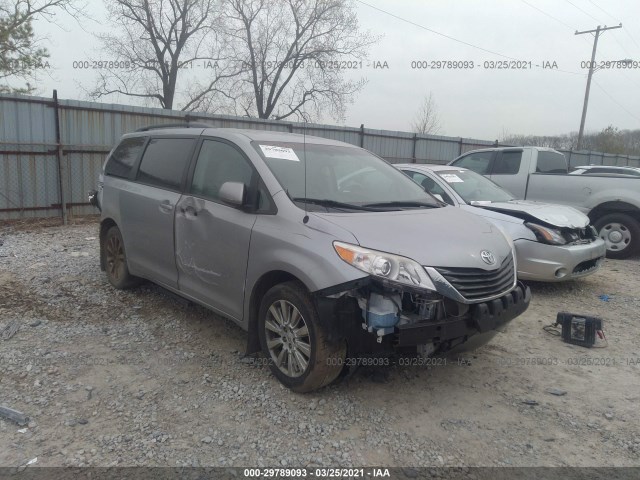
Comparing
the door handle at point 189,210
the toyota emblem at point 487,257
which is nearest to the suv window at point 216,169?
the door handle at point 189,210

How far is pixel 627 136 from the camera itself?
4031 centimetres

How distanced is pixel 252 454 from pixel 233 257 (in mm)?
1411

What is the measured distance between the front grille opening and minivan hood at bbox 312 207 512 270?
8.32ft

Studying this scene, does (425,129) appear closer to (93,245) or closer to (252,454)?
(93,245)

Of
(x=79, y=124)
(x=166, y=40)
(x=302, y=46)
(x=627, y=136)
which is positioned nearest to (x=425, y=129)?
(x=302, y=46)

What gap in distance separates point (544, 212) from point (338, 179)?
3260 millimetres

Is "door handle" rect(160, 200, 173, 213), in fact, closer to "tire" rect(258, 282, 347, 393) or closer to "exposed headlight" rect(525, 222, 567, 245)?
"tire" rect(258, 282, 347, 393)

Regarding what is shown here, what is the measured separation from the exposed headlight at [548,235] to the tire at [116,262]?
4.58m

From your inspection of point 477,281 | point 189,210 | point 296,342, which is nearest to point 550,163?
point 477,281

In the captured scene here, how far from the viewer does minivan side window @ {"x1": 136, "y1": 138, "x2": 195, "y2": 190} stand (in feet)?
13.8

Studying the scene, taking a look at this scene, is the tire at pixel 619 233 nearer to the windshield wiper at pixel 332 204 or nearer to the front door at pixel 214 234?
the windshield wiper at pixel 332 204

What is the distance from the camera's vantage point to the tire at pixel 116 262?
5.09 m

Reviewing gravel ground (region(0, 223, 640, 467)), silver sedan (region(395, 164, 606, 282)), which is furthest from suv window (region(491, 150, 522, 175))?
gravel ground (region(0, 223, 640, 467))

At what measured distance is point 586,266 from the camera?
18.6 feet
